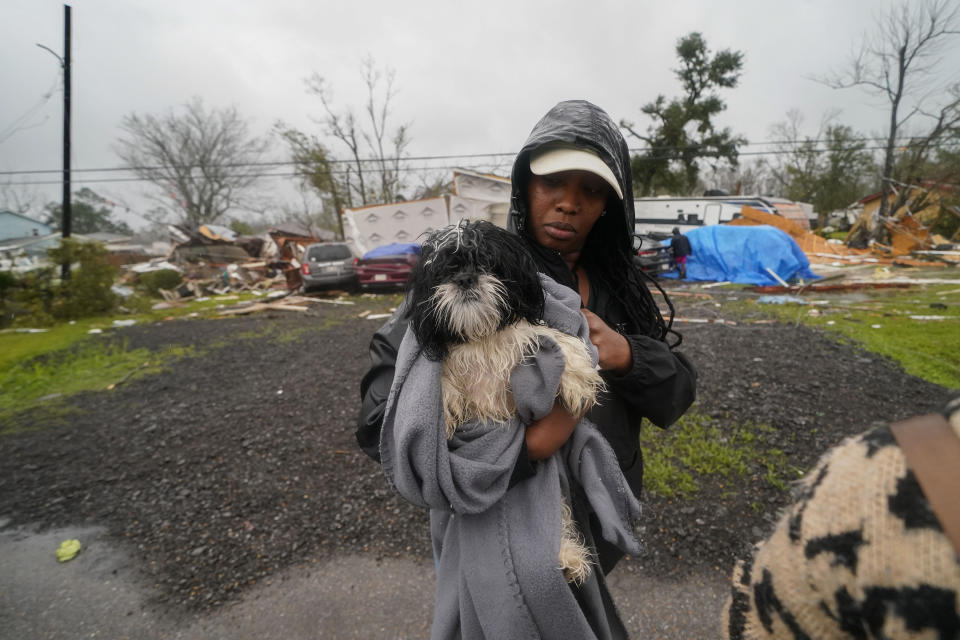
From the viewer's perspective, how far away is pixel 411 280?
118 centimetres

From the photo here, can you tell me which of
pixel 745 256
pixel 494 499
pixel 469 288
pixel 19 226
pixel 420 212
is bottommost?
pixel 494 499

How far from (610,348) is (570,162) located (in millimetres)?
571

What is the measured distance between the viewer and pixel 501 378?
3.54 ft

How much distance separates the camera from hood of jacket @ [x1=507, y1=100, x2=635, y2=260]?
1.25 metres

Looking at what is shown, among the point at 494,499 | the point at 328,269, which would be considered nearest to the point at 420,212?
the point at 328,269

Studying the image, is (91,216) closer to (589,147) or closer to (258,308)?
(258,308)

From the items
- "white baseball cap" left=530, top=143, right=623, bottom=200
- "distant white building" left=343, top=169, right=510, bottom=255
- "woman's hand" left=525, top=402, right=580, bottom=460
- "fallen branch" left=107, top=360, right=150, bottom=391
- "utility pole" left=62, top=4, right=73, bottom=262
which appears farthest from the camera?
"distant white building" left=343, top=169, right=510, bottom=255

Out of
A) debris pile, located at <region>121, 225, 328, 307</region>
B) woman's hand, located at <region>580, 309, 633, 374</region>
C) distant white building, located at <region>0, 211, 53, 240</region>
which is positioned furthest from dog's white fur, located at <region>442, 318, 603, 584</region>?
distant white building, located at <region>0, 211, 53, 240</region>

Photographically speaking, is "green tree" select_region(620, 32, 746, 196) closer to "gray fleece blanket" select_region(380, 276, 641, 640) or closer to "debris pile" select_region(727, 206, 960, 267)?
"debris pile" select_region(727, 206, 960, 267)

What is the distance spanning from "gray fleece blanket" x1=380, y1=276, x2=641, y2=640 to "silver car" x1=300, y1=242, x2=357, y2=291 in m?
13.6

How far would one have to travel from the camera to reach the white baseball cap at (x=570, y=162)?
1197 mm

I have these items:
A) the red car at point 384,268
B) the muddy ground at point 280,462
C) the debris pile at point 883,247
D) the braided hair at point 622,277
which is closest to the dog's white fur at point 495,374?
the braided hair at point 622,277

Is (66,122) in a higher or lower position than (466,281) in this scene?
higher

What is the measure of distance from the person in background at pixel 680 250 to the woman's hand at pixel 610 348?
1403cm
